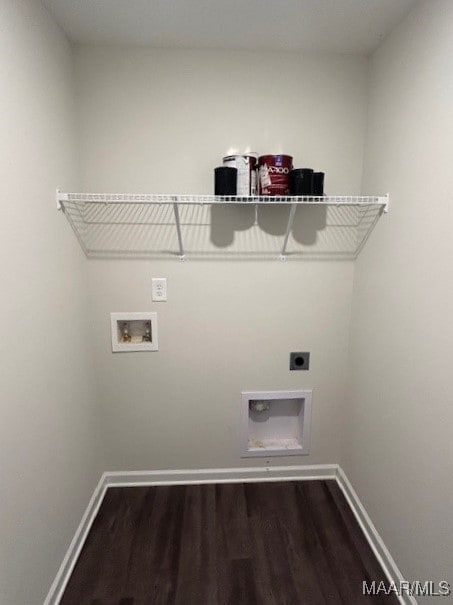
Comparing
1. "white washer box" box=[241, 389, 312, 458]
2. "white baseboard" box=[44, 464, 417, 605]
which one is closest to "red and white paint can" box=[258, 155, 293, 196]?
"white washer box" box=[241, 389, 312, 458]

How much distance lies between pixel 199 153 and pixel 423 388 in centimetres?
144

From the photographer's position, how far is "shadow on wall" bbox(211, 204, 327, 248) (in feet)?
5.55

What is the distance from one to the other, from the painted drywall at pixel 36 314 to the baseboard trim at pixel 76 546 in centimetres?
5

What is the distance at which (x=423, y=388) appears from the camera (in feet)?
4.01

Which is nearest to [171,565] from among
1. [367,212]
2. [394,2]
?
[367,212]

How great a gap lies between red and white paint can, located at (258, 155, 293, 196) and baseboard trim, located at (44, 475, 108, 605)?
1.81 metres

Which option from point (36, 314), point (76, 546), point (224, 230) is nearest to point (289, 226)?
point (224, 230)

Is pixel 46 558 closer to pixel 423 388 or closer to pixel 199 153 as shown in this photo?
pixel 423 388

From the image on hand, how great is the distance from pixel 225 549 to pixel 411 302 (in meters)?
1.40

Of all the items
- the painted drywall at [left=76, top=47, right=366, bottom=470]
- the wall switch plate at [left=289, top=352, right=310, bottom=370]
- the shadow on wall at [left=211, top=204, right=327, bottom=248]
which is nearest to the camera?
the painted drywall at [left=76, top=47, right=366, bottom=470]

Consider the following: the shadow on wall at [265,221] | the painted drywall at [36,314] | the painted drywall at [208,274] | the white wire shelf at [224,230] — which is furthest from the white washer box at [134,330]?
the shadow on wall at [265,221]

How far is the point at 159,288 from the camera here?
5.69 ft

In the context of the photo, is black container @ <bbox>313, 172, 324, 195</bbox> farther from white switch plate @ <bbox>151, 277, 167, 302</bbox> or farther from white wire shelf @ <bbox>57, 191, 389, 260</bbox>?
white switch plate @ <bbox>151, 277, 167, 302</bbox>

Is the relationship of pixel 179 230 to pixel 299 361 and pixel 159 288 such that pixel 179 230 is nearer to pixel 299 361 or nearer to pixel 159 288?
pixel 159 288
